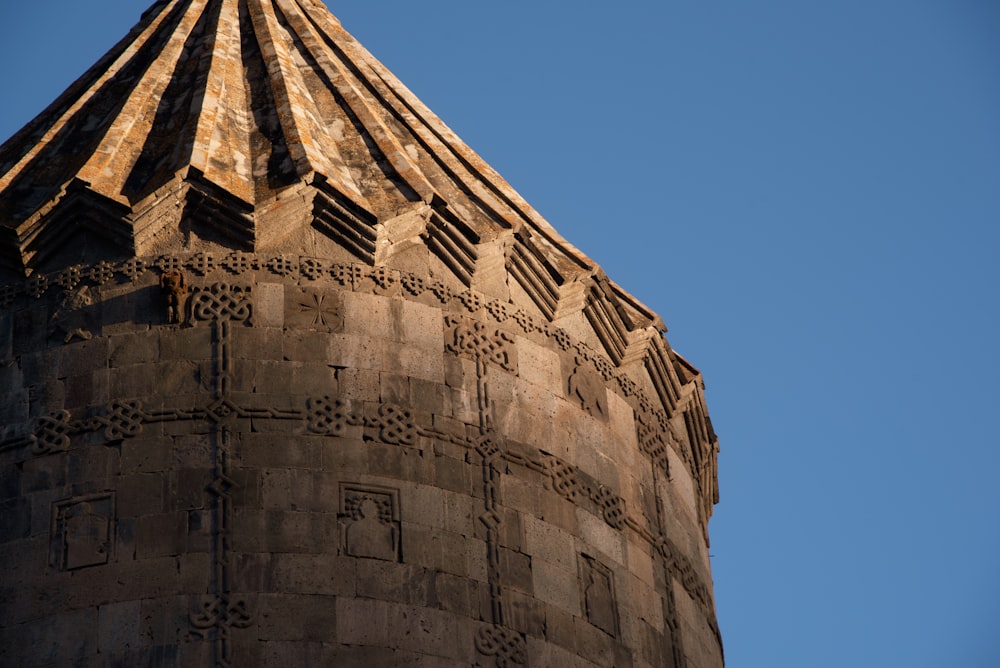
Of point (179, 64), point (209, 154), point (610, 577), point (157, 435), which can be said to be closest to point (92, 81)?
point (179, 64)

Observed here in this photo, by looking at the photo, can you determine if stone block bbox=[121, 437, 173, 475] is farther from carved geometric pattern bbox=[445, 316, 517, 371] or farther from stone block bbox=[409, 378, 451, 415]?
carved geometric pattern bbox=[445, 316, 517, 371]

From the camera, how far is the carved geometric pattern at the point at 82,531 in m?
14.7

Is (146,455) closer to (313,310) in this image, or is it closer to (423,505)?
(313,310)

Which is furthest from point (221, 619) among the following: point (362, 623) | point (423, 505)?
point (423, 505)

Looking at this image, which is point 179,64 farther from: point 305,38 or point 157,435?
point 157,435

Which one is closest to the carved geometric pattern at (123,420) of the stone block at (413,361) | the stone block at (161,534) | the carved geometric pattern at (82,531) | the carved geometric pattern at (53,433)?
the carved geometric pattern at (53,433)

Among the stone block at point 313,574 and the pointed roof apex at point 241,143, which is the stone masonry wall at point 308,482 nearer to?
the stone block at point 313,574

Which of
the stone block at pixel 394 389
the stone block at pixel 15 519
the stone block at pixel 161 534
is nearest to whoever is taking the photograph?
the stone block at pixel 161 534

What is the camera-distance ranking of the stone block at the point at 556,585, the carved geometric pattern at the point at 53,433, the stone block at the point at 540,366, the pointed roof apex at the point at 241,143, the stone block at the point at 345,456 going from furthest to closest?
1. the stone block at the point at 540,366
2. the pointed roof apex at the point at 241,143
3. the stone block at the point at 556,585
4. the carved geometric pattern at the point at 53,433
5. the stone block at the point at 345,456

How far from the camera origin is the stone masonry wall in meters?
14.5

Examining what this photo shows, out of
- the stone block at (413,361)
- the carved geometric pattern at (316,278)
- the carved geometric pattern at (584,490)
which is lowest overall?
the carved geometric pattern at (584,490)

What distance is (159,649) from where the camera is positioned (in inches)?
557

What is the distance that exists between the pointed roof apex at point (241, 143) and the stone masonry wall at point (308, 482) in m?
0.56

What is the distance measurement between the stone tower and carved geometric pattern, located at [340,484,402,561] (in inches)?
0.7
